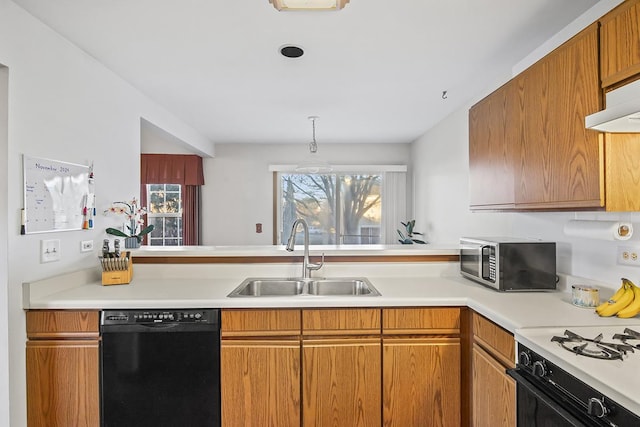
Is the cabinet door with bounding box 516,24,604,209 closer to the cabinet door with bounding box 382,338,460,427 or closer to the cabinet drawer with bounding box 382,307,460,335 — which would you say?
the cabinet drawer with bounding box 382,307,460,335

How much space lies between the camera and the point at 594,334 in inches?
51.3

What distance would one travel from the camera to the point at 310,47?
7.07ft

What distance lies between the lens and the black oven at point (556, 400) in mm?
935

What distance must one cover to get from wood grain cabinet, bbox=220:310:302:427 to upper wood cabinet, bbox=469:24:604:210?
4.42 feet

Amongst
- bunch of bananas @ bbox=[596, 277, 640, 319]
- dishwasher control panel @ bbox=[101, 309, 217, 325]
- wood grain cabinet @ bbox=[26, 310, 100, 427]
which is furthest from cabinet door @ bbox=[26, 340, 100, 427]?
bunch of bananas @ bbox=[596, 277, 640, 319]

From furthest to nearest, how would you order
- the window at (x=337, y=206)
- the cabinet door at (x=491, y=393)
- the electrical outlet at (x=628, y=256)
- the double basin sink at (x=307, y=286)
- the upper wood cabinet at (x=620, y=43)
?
1. the window at (x=337, y=206)
2. the double basin sink at (x=307, y=286)
3. the electrical outlet at (x=628, y=256)
4. the cabinet door at (x=491, y=393)
5. the upper wood cabinet at (x=620, y=43)

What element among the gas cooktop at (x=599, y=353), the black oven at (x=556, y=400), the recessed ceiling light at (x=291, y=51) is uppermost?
the recessed ceiling light at (x=291, y=51)

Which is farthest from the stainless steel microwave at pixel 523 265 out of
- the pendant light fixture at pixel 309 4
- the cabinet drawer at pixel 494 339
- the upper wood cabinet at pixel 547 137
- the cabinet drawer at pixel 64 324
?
the cabinet drawer at pixel 64 324

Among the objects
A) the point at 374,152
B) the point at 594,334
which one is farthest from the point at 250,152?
the point at 594,334

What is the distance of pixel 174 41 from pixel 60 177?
Result: 98 centimetres

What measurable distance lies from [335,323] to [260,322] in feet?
1.20

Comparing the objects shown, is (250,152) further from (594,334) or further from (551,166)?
(594,334)

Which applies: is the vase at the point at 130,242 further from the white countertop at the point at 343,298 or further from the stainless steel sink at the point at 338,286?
the stainless steel sink at the point at 338,286

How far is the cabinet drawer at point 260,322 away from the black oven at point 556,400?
947 millimetres
